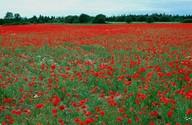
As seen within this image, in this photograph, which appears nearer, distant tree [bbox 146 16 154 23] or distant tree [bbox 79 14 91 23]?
distant tree [bbox 146 16 154 23]

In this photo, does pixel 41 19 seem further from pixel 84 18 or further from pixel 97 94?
pixel 97 94

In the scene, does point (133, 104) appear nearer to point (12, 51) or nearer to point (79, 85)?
point (79, 85)

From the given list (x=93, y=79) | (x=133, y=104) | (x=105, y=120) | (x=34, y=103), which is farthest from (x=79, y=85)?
(x=105, y=120)

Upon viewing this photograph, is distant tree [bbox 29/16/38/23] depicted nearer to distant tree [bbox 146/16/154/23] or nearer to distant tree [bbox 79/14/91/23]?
distant tree [bbox 79/14/91/23]

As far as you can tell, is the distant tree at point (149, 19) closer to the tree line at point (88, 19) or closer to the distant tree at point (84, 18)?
the tree line at point (88, 19)

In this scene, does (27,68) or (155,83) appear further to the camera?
(27,68)

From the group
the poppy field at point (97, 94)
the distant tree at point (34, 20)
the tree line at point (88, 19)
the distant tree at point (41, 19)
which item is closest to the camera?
the poppy field at point (97, 94)

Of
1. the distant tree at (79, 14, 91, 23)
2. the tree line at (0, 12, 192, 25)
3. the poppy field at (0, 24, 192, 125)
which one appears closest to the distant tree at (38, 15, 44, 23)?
the tree line at (0, 12, 192, 25)

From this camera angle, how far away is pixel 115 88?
8734 millimetres

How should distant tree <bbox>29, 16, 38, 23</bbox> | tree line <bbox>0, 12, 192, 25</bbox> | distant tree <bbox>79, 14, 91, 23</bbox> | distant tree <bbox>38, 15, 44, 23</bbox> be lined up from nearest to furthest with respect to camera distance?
tree line <bbox>0, 12, 192, 25</bbox> → distant tree <bbox>79, 14, 91, 23</bbox> → distant tree <bbox>29, 16, 38, 23</bbox> → distant tree <bbox>38, 15, 44, 23</bbox>

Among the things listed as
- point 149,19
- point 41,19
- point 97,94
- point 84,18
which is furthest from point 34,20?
point 97,94

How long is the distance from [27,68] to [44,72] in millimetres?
1518

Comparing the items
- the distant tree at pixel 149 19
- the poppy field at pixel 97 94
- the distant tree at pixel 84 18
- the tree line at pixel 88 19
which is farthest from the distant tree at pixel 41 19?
the poppy field at pixel 97 94

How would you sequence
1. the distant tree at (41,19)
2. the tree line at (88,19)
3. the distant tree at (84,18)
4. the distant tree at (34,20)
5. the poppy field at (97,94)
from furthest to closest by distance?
the distant tree at (41,19) → the distant tree at (34,20) → the distant tree at (84,18) → the tree line at (88,19) → the poppy field at (97,94)
